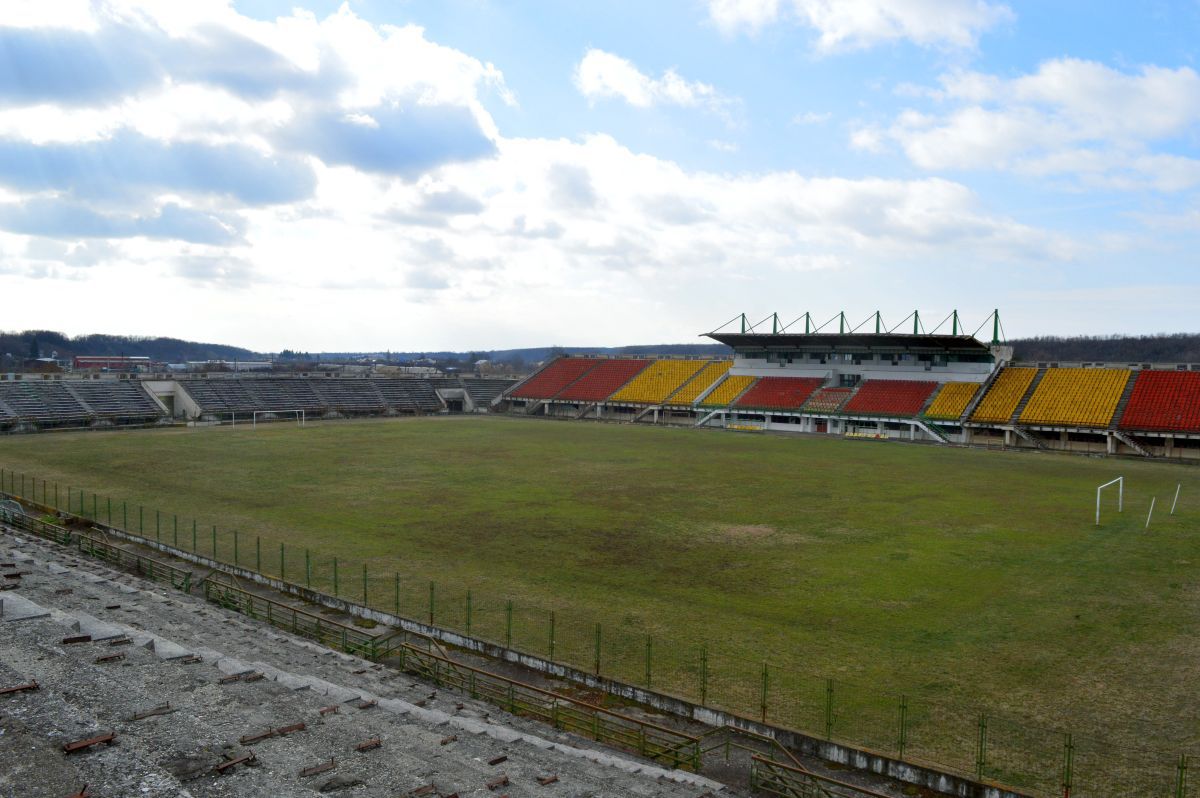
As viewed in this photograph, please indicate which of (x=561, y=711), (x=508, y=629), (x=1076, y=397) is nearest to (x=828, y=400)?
(x=1076, y=397)

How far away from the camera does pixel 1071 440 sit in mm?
52219

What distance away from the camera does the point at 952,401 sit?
59.2 m

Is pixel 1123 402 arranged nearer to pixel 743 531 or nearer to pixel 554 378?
pixel 743 531

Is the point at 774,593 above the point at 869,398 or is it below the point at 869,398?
below

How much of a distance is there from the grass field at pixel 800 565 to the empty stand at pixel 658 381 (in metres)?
29.1

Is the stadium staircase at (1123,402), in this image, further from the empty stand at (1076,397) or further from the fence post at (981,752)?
the fence post at (981,752)

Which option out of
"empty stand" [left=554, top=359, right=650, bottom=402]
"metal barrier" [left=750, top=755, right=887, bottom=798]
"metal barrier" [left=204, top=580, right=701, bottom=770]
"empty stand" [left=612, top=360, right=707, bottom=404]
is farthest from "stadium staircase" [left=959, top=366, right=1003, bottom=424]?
"metal barrier" [left=750, top=755, right=887, bottom=798]

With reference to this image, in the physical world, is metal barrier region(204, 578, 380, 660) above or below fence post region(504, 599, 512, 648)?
below

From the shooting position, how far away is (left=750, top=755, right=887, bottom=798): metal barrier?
1002 centimetres

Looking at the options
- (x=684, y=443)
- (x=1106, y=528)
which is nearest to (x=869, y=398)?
(x=684, y=443)

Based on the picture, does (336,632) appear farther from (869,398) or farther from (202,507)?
(869,398)

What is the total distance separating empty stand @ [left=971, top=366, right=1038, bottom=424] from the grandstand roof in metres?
3.07

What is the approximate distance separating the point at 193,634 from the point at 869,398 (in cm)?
5731

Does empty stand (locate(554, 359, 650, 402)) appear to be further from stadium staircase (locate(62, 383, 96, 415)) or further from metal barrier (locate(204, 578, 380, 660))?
metal barrier (locate(204, 578, 380, 660))
